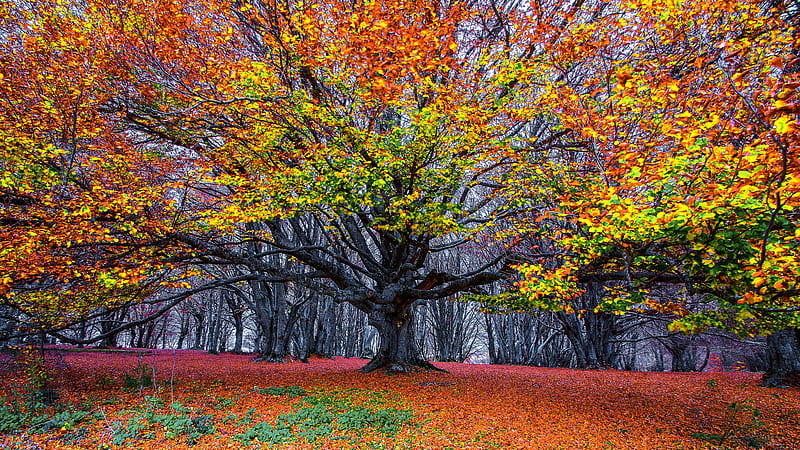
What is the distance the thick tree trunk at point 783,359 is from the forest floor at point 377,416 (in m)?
0.47

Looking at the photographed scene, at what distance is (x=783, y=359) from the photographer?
9.84m

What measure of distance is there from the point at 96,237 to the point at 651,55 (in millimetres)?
11117

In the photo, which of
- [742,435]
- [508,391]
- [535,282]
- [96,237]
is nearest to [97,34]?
[96,237]

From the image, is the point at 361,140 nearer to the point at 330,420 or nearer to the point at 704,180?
the point at 330,420

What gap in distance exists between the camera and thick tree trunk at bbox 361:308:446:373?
466 inches

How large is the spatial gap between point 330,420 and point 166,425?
8.03 feet

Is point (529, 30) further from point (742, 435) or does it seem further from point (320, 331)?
point (320, 331)

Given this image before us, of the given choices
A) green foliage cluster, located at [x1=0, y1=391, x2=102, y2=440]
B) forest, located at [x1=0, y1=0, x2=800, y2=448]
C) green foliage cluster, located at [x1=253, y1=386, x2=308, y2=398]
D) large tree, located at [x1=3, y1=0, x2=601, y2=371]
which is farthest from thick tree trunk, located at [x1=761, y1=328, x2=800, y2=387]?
green foliage cluster, located at [x1=0, y1=391, x2=102, y2=440]

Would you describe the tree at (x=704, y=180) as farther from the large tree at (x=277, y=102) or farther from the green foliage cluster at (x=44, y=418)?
the green foliage cluster at (x=44, y=418)

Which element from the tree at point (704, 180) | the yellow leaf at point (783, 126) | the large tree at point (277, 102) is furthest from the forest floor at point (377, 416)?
the yellow leaf at point (783, 126)

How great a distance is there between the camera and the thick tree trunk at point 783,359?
31.6ft

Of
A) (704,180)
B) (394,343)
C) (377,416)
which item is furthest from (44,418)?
(704,180)

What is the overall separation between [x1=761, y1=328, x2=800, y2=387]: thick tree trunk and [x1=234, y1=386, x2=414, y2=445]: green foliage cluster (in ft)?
34.2

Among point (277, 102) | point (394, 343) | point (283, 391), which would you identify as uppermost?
point (277, 102)
